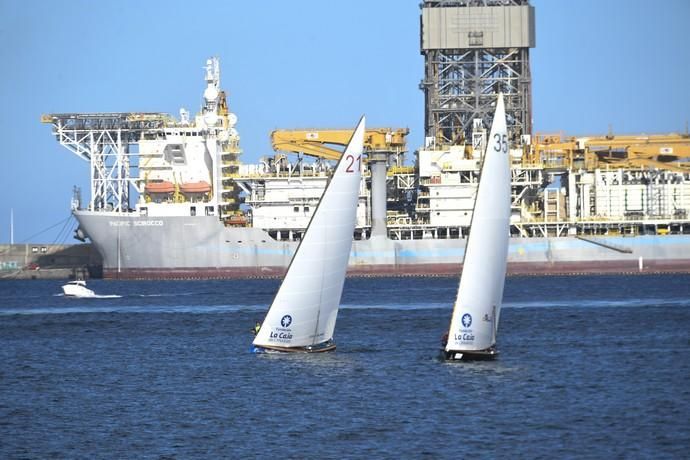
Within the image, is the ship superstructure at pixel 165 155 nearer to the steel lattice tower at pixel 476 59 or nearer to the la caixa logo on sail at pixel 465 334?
the steel lattice tower at pixel 476 59

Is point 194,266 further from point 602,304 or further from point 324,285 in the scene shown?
point 324,285

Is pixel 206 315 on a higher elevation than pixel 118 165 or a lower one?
lower

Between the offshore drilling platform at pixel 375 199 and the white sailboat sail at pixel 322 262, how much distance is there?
5347cm

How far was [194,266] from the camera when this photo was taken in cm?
9238

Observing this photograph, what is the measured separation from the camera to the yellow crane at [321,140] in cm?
9625

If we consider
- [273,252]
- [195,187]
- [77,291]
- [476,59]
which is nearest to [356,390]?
[77,291]

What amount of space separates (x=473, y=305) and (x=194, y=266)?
57.4 m

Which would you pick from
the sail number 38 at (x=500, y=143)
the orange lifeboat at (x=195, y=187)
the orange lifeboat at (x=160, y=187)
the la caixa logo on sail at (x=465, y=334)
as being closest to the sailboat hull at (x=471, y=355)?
the la caixa logo on sail at (x=465, y=334)

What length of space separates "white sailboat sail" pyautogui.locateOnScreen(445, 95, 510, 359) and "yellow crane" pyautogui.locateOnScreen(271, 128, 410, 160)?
5918 cm

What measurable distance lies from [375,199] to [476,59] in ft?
49.2

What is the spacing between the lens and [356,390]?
3422 centimetres

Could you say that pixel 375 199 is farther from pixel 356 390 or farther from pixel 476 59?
pixel 356 390

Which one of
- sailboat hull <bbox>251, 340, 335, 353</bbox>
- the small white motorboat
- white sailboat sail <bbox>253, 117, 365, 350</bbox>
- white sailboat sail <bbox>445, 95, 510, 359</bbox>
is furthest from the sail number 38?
the small white motorboat

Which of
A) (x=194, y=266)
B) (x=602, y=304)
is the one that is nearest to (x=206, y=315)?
(x=602, y=304)
